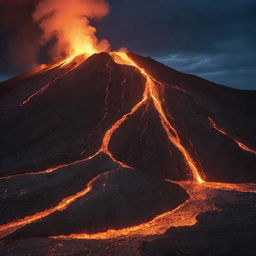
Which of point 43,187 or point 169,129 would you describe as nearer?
point 43,187

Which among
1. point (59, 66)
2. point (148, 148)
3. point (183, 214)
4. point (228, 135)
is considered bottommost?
point (183, 214)

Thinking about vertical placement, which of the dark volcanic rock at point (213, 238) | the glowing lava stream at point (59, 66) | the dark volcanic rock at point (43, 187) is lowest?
the dark volcanic rock at point (213, 238)

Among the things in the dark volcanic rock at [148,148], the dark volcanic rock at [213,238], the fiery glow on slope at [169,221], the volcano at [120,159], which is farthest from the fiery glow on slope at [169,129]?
the dark volcanic rock at [213,238]

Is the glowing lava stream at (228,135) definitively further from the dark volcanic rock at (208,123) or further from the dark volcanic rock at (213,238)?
the dark volcanic rock at (213,238)

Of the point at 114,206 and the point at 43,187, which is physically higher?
the point at 43,187

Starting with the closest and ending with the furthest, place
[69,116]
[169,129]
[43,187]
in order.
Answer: [43,187] → [169,129] → [69,116]

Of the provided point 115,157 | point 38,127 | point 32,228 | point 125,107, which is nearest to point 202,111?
point 125,107


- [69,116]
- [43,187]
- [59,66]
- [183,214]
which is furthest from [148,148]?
[59,66]

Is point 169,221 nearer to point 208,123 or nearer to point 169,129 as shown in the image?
point 169,129
